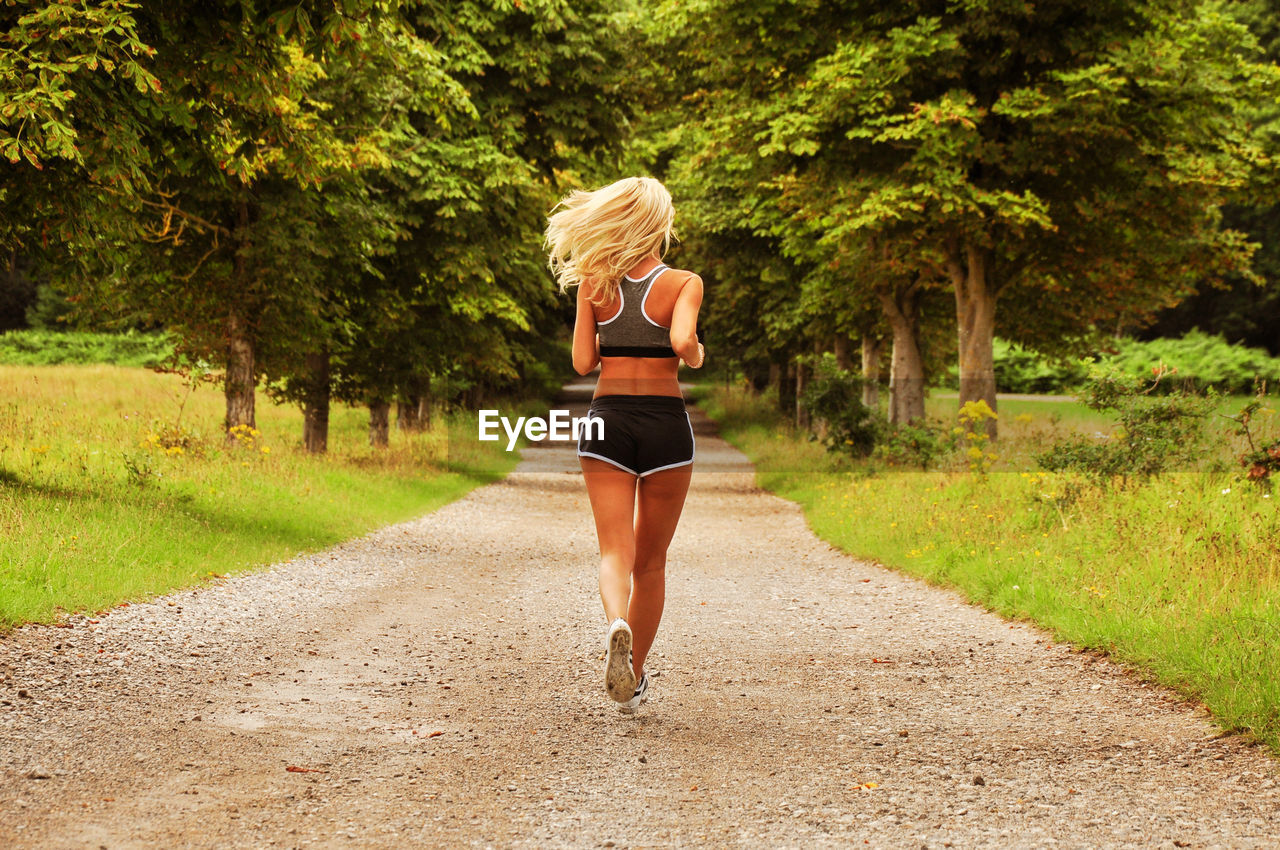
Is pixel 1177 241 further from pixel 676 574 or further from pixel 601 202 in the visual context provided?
pixel 601 202

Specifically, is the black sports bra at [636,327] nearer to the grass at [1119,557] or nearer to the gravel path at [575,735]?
the gravel path at [575,735]

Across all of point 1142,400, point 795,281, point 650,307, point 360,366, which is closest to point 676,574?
point 1142,400

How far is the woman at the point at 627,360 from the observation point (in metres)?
4.87

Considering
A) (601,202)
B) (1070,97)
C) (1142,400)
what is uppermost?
(1070,97)

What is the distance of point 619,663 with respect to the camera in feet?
15.5

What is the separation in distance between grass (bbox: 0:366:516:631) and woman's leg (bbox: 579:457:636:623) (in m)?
3.79

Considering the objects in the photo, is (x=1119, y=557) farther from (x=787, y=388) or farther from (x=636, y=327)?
(x=787, y=388)

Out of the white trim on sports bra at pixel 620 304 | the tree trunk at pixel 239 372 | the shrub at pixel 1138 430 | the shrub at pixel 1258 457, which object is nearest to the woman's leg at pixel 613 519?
the white trim on sports bra at pixel 620 304

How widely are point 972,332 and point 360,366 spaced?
1074 cm

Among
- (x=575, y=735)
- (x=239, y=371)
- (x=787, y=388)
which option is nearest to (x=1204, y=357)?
(x=787, y=388)

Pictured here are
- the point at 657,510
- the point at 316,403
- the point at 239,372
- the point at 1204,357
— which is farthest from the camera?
the point at 1204,357

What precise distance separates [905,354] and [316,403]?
35.9 feet

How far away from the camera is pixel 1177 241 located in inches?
697

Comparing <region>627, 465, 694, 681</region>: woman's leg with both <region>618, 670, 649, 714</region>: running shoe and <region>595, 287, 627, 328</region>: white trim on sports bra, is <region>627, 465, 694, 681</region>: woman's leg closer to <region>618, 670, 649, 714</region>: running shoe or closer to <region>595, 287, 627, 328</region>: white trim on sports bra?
<region>618, 670, 649, 714</region>: running shoe
